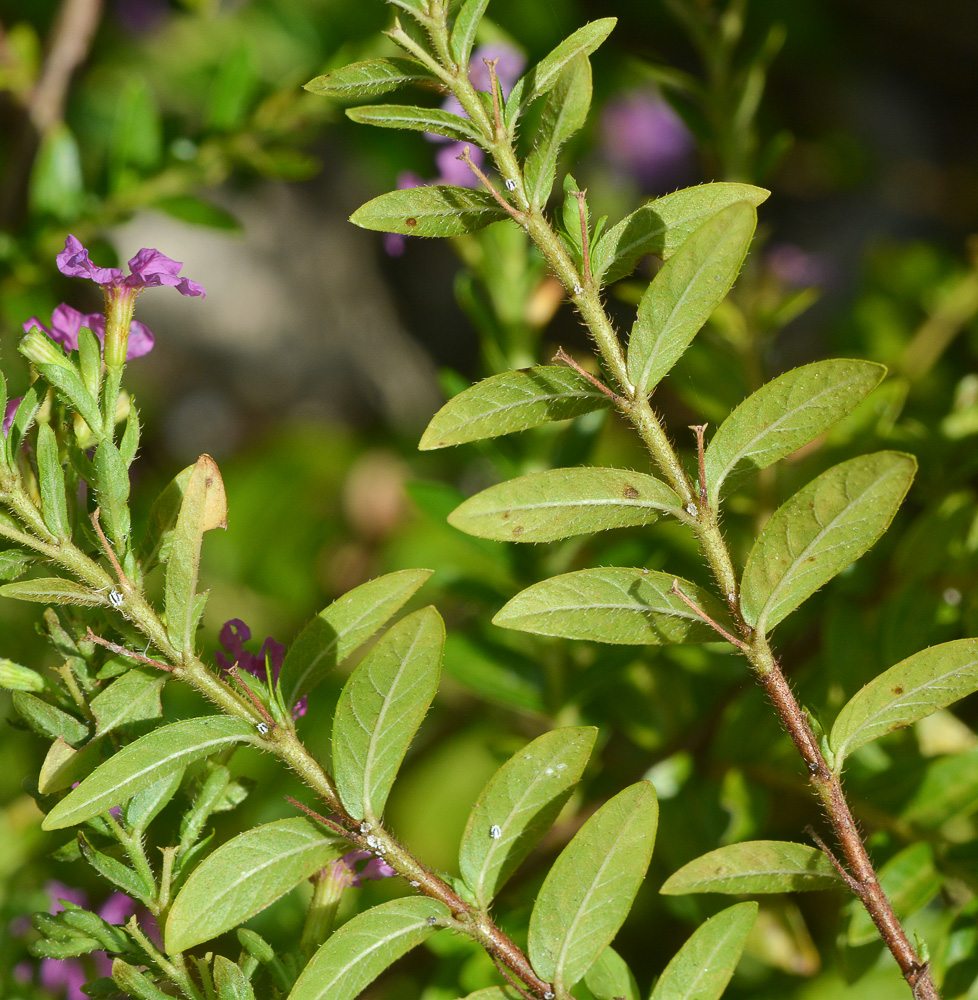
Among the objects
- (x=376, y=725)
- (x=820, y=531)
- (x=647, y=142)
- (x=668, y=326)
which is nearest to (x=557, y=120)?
(x=668, y=326)

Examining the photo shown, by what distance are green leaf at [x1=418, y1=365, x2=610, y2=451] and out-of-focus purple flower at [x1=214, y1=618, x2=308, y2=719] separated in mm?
232

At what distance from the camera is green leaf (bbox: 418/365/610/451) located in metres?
0.60

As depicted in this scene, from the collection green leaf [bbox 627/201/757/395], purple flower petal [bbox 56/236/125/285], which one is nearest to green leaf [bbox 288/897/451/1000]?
green leaf [bbox 627/201/757/395]

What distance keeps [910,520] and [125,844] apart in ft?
3.53

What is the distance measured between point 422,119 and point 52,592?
391mm

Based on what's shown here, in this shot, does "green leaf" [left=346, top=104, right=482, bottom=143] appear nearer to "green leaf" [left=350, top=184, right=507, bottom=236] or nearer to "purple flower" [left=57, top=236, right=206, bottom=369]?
"green leaf" [left=350, top=184, right=507, bottom=236]

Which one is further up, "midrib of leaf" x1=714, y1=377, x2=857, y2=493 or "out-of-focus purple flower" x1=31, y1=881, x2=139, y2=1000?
"midrib of leaf" x1=714, y1=377, x2=857, y2=493

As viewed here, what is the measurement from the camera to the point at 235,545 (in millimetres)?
2490

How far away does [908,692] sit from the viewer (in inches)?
24.5

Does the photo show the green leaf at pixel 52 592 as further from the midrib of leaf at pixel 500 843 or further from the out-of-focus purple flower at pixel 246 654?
the midrib of leaf at pixel 500 843

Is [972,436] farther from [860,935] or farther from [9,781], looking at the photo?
[9,781]

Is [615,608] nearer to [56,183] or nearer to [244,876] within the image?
[244,876]

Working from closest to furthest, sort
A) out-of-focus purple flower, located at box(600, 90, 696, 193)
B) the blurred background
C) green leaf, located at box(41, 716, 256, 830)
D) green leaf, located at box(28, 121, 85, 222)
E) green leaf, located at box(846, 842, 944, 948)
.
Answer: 1. green leaf, located at box(41, 716, 256, 830)
2. green leaf, located at box(846, 842, 944, 948)
3. the blurred background
4. green leaf, located at box(28, 121, 85, 222)
5. out-of-focus purple flower, located at box(600, 90, 696, 193)

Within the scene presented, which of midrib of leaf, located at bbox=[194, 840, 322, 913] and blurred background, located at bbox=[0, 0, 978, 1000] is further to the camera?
blurred background, located at bbox=[0, 0, 978, 1000]
